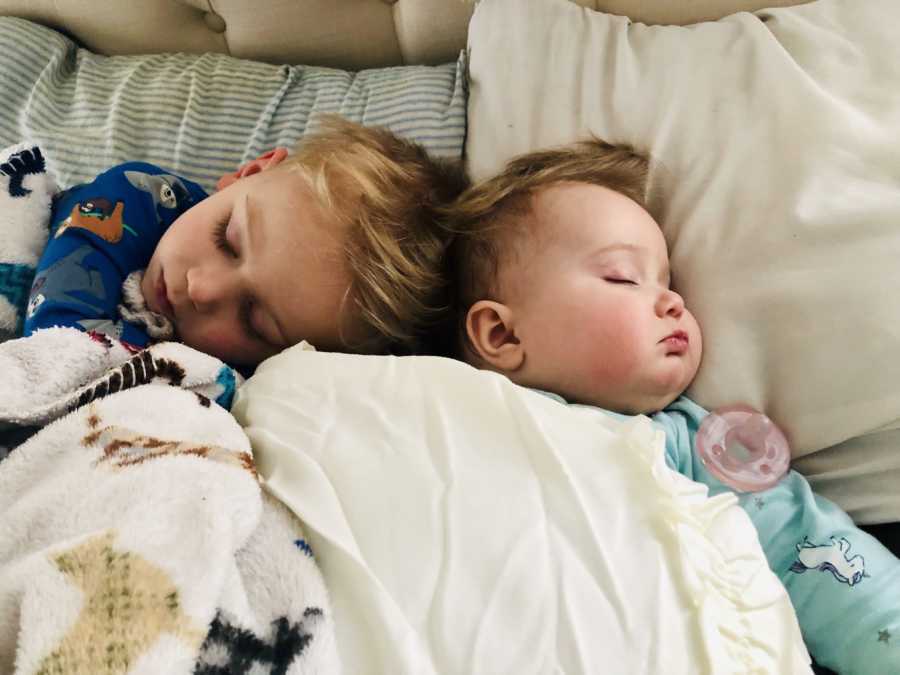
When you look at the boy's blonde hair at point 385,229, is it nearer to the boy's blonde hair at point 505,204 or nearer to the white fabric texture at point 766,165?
the boy's blonde hair at point 505,204

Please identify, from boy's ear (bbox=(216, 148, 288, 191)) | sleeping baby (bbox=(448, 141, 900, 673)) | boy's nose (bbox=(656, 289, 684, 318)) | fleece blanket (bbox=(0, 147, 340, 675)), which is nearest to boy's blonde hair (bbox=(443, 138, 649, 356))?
sleeping baby (bbox=(448, 141, 900, 673))

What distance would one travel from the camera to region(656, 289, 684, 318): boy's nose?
2.45 ft

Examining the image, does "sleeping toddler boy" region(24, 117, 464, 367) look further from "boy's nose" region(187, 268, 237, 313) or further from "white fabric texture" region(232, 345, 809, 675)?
"white fabric texture" region(232, 345, 809, 675)

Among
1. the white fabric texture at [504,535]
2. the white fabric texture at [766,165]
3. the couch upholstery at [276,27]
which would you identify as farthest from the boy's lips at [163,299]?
the couch upholstery at [276,27]

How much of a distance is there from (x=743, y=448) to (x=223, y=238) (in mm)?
608

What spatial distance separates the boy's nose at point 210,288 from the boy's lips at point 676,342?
0.47m

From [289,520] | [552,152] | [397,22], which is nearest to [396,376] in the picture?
[289,520]

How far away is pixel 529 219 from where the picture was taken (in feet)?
2.63

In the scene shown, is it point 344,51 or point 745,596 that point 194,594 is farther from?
point 344,51

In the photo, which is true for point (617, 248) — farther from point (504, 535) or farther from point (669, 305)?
point (504, 535)

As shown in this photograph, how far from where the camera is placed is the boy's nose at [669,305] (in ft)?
2.45

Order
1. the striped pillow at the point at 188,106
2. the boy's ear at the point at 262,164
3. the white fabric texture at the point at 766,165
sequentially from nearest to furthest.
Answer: the white fabric texture at the point at 766,165
the boy's ear at the point at 262,164
the striped pillow at the point at 188,106

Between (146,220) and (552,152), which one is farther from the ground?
(552,152)

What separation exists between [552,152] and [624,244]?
0.19 metres
